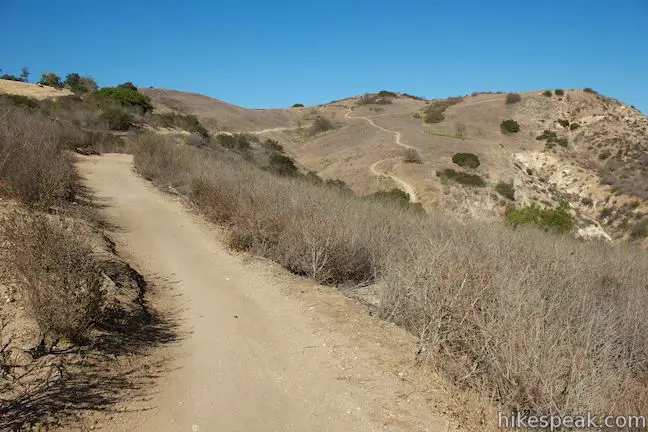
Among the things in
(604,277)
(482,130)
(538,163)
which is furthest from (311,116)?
(604,277)

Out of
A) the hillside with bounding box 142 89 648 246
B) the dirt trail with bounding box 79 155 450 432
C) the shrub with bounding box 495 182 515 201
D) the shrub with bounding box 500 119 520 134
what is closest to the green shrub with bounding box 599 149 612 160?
the hillside with bounding box 142 89 648 246

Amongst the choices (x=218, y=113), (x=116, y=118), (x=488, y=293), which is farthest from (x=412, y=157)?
(x=218, y=113)

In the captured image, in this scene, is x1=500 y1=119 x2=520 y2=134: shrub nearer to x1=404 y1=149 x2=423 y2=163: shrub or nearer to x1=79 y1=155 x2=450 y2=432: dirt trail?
x1=404 y1=149 x2=423 y2=163: shrub

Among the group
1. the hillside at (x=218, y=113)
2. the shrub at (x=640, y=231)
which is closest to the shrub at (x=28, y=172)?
the shrub at (x=640, y=231)

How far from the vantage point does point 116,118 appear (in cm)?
3023

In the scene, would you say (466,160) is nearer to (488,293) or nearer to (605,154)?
(605,154)

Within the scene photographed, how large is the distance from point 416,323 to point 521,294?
1.91 meters

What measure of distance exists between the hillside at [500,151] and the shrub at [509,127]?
0.77 meters

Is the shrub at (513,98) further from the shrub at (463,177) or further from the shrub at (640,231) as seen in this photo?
the shrub at (640,231)

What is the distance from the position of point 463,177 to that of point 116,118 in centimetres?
2406

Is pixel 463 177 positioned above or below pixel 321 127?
below

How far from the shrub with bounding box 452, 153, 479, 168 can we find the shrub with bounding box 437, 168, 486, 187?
2579 millimetres

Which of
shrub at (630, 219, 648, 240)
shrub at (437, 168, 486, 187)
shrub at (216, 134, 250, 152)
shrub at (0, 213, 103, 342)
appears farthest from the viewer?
shrub at (216, 134, 250, 152)

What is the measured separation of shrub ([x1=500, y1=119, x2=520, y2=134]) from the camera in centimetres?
5183
